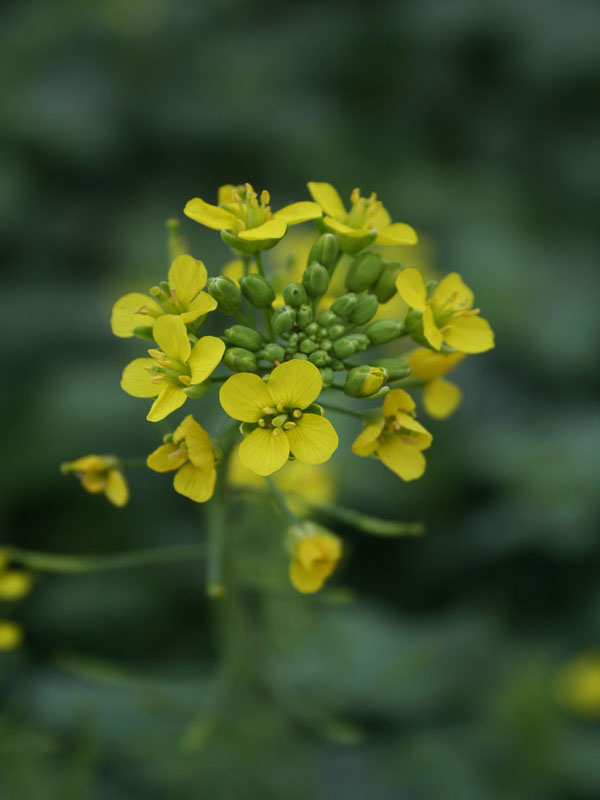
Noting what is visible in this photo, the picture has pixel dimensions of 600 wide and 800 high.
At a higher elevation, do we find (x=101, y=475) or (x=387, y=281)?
(x=387, y=281)

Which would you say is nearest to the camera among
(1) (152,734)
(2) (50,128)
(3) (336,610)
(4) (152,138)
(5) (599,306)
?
(1) (152,734)

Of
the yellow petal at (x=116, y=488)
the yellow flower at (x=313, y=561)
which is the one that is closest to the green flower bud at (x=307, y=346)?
the yellow flower at (x=313, y=561)

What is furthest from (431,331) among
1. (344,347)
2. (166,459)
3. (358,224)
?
(166,459)

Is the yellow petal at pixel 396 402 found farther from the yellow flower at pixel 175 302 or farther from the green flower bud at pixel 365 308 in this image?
the yellow flower at pixel 175 302

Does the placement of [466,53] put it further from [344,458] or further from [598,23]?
[344,458]

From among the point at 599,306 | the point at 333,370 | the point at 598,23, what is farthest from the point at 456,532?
the point at 598,23

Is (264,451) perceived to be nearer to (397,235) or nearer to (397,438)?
(397,438)
